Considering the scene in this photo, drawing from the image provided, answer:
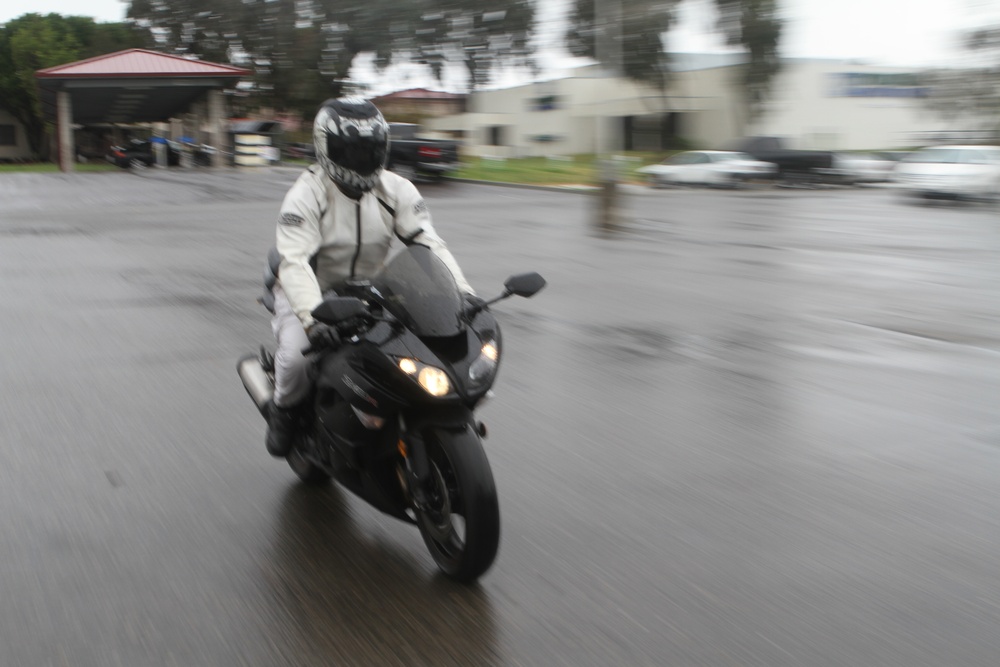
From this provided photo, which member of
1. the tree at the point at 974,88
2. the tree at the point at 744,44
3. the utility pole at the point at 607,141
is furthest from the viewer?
the tree at the point at 744,44

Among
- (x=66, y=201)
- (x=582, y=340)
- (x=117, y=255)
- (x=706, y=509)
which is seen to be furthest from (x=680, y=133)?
(x=706, y=509)

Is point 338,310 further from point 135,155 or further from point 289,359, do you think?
point 135,155

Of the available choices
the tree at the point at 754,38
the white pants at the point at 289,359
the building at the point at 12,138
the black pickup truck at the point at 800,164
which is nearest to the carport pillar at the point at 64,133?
the black pickup truck at the point at 800,164

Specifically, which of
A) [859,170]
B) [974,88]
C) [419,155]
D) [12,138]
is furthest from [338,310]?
[12,138]

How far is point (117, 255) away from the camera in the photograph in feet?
48.9

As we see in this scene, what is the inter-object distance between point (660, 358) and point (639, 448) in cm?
251

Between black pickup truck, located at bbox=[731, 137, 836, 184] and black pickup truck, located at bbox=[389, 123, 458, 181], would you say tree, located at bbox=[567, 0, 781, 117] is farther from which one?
black pickup truck, located at bbox=[389, 123, 458, 181]

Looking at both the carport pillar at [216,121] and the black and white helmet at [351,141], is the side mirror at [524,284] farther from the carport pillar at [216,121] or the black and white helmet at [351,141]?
the carport pillar at [216,121]

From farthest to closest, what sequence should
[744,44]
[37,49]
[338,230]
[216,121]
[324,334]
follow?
[37,49], [744,44], [216,121], [338,230], [324,334]

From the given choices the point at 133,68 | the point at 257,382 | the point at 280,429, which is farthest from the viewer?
the point at 133,68

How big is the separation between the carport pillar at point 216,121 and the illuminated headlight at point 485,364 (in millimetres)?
43846

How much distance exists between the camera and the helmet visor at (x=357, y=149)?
431 cm

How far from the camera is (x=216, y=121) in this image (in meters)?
46.5

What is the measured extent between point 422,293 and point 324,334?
0.56m
